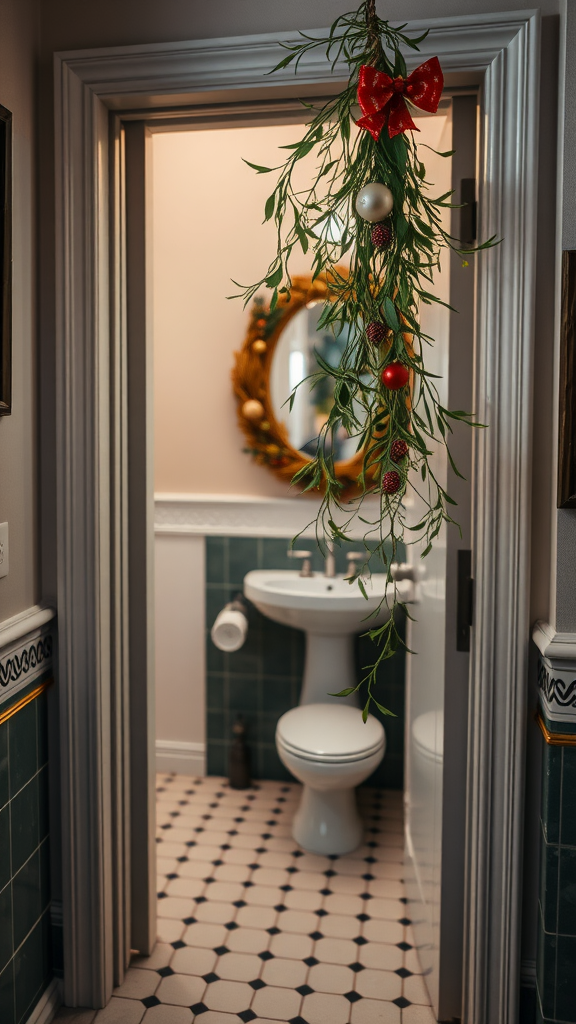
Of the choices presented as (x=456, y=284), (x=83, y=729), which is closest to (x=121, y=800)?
(x=83, y=729)

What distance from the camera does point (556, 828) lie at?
5.08 feet

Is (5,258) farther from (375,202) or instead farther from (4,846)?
(4,846)

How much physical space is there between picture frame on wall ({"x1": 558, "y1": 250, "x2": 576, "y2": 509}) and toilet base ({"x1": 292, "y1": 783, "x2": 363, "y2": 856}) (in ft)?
5.16

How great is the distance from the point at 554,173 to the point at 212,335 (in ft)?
5.76

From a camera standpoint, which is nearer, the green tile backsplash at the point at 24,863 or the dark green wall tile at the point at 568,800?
the dark green wall tile at the point at 568,800

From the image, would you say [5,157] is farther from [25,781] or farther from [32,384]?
[25,781]

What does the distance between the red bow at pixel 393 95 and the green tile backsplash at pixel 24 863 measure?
1.30 metres

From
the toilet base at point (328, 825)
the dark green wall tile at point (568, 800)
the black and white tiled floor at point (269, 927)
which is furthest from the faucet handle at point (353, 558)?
the dark green wall tile at point (568, 800)

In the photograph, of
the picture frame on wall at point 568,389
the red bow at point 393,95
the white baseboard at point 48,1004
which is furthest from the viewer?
the white baseboard at point 48,1004

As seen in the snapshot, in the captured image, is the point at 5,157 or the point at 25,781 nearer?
the point at 5,157

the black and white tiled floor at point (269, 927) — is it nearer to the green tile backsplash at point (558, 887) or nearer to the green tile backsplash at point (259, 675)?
the green tile backsplash at point (259, 675)

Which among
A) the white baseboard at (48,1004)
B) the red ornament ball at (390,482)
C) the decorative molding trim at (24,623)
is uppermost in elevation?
the red ornament ball at (390,482)

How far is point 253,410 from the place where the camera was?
306cm

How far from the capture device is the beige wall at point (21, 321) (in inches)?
65.4
